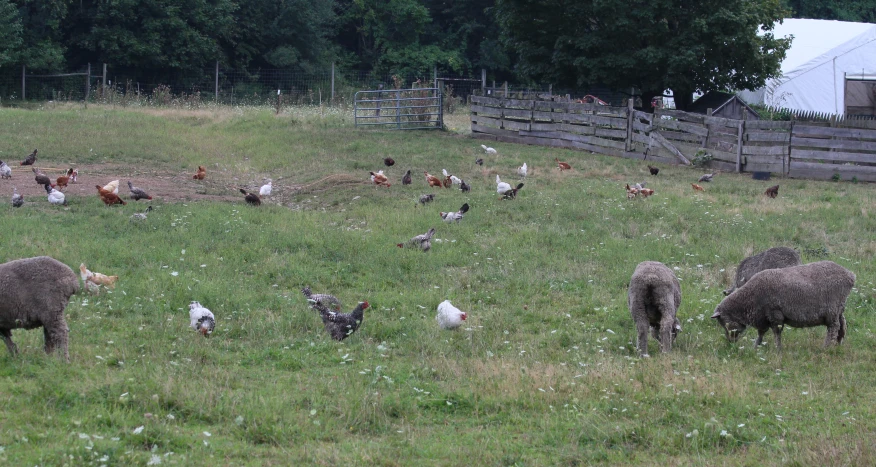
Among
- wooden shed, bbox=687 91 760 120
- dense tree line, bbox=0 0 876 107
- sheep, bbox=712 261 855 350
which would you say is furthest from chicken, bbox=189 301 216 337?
wooden shed, bbox=687 91 760 120

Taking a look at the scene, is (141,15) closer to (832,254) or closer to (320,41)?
(320,41)

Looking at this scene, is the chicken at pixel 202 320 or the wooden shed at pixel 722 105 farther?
the wooden shed at pixel 722 105

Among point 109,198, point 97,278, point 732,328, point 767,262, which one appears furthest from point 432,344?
point 109,198

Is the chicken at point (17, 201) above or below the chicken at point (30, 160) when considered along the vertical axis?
below

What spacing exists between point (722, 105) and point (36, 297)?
27.0 meters

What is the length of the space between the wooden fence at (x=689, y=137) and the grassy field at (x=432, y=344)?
360cm

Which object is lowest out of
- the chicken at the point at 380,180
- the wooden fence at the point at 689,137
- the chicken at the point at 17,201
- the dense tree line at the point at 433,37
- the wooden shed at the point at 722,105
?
the chicken at the point at 17,201

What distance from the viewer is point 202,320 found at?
848 centimetres

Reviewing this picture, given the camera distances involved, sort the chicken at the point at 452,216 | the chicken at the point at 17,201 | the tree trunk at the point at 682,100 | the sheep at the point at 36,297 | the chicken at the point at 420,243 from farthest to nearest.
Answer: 1. the tree trunk at the point at 682,100
2. the chicken at the point at 17,201
3. the chicken at the point at 452,216
4. the chicken at the point at 420,243
5. the sheep at the point at 36,297

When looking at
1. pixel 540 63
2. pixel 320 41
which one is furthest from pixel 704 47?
pixel 320 41

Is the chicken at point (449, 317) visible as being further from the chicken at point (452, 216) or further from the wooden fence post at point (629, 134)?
the wooden fence post at point (629, 134)

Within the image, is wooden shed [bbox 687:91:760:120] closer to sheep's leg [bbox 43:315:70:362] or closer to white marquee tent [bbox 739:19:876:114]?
white marquee tent [bbox 739:19:876:114]

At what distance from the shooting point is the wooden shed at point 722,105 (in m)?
30.0

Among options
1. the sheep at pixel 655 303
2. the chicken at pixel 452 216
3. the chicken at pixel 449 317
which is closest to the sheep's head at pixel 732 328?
the sheep at pixel 655 303
